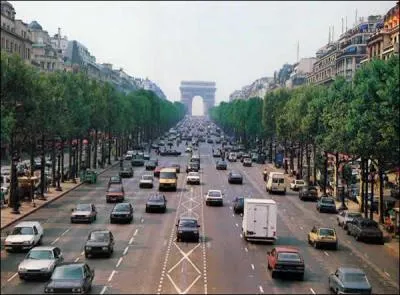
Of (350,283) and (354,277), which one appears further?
(354,277)

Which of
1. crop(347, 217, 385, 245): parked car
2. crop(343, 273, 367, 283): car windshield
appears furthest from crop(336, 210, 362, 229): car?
crop(343, 273, 367, 283): car windshield

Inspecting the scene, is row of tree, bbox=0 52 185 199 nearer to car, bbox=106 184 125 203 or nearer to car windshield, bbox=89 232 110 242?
car, bbox=106 184 125 203

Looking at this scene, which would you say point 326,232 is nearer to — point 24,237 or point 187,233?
point 187,233

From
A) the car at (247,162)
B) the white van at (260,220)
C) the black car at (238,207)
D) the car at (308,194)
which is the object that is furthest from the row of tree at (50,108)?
the car at (308,194)

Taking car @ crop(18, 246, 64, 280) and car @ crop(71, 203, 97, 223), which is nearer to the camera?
car @ crop(18, 246, 64, 280)

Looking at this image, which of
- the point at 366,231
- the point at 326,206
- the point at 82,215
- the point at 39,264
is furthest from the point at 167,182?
the point at 39,264

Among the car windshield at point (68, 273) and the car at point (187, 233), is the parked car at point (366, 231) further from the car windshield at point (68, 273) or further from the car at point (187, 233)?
the car windshield at point (68, 273)
